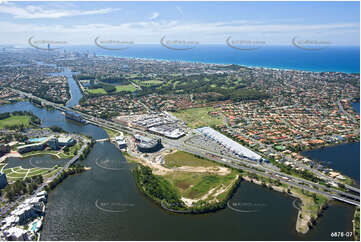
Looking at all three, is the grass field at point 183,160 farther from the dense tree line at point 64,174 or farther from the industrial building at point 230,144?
the dense tree line at point 64,174

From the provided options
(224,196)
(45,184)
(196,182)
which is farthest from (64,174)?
(224,196)

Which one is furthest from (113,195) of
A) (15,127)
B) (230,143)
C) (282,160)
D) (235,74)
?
(235,74)

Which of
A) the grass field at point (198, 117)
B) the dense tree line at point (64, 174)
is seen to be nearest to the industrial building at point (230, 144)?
the grass field at point (198, 117)

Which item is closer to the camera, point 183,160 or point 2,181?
point 2,181

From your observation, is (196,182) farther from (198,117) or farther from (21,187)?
(198,117)

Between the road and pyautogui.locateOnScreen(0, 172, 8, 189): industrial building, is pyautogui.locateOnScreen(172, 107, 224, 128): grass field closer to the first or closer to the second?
the road

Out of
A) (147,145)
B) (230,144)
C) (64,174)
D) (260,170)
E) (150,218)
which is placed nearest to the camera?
(150,218)

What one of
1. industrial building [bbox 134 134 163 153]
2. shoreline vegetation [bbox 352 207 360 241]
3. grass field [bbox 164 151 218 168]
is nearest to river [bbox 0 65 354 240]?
shoreline vegetation [bbox 352 207 360 241]
